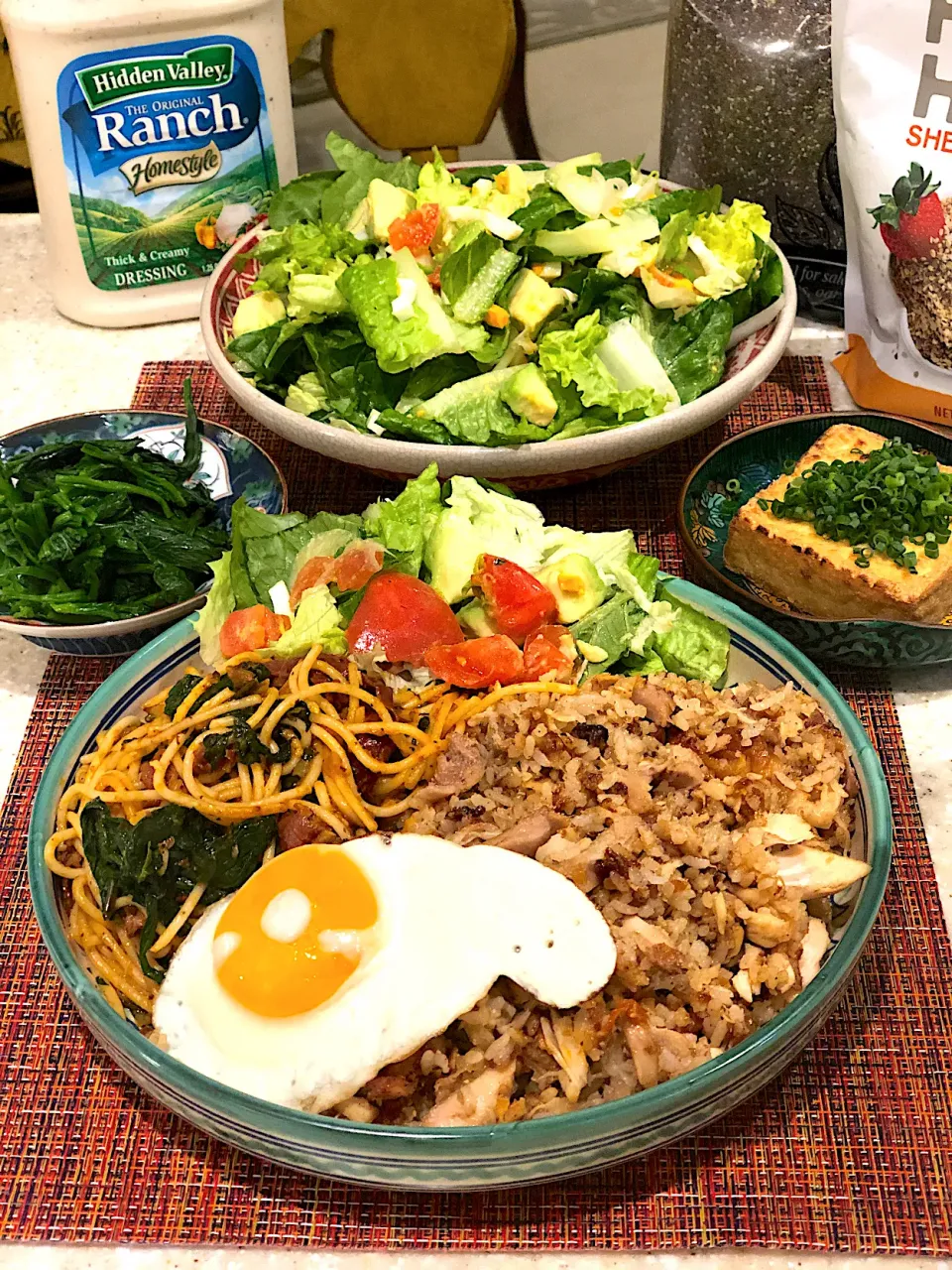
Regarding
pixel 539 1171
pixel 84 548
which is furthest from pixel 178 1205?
pixel 84 548

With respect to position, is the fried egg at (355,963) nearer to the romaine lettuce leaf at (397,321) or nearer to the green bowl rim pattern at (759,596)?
the green bowl rim pattern at (759,596)

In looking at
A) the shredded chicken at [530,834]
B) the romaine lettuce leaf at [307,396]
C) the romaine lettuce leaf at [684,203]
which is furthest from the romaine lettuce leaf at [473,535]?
the romaine lettuce leaf at [684,203]

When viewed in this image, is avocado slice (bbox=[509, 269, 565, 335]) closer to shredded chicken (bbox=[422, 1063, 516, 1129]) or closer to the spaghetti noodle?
the spaghetti noodle

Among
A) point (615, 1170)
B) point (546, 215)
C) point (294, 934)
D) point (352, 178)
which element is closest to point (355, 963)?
point (294, 934)

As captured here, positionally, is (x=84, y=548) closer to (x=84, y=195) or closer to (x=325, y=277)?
(x=325, y=277)

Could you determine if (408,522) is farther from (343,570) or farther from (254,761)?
(254,761)

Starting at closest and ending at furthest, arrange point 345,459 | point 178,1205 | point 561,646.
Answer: point 178,1205
point 561,646
point 345,459
